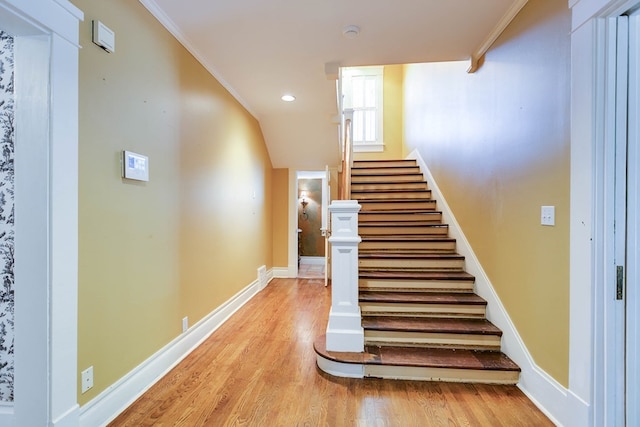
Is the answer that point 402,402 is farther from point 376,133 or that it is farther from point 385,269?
point 376,133

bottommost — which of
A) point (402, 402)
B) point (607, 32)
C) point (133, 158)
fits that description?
point (402, 402)

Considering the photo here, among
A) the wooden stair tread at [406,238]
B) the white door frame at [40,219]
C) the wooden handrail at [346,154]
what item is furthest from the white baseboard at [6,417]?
the wooden stair tread at [406,238]

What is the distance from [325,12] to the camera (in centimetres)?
206

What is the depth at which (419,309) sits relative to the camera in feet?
8.54

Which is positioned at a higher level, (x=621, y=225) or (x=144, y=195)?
→ (x=144, y=195)

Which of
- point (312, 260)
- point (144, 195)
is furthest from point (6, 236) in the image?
point (312, 260)

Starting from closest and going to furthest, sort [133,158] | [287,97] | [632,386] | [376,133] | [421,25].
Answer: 1. [632,386]
2. [133,158]
3. [421,25]
4. [287,97]
5. [376,133]

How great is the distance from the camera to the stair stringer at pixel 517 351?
5.59 feet

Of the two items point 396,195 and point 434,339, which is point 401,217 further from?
A: point 434,339

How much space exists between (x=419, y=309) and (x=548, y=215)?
4.11ft

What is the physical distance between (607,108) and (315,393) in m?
2.18

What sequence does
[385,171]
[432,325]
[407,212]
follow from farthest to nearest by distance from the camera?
[385,171] → [407,212] → [432,325]

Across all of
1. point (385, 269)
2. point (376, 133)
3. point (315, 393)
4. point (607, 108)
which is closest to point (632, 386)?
point (607, 108)

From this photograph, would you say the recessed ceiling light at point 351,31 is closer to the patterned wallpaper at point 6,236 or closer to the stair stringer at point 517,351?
the patterned wallpaper at point 6,236
